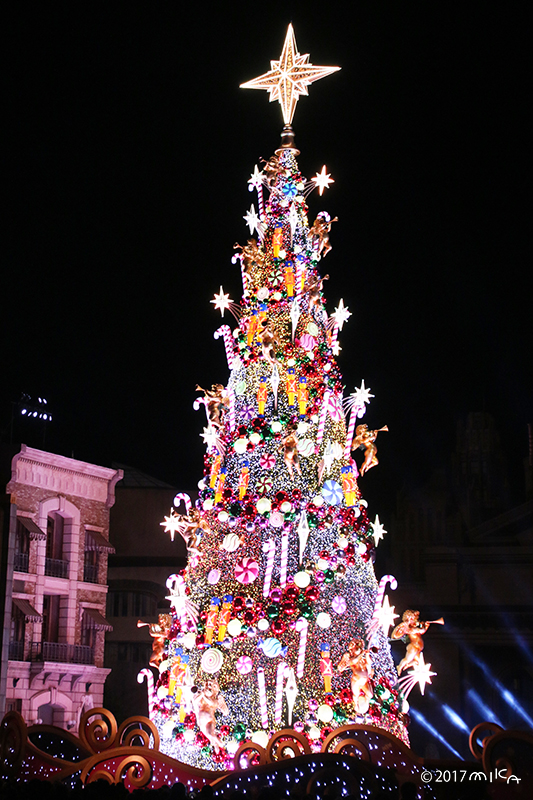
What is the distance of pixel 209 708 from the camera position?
8641 millimetres

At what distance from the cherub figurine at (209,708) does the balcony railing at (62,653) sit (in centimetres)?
1306

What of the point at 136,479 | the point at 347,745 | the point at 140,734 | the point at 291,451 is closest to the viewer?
the point at 347,745

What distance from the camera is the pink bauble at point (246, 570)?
359 inches

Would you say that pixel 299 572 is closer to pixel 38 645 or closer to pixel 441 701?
pixel 441 701

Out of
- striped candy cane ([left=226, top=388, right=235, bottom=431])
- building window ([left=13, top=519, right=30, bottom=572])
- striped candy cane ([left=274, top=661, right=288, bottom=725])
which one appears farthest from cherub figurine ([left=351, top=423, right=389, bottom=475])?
building window ([left=13, top=519, right=30, bottom=572])

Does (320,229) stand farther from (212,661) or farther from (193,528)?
(212,661)

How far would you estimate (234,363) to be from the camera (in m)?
10.4

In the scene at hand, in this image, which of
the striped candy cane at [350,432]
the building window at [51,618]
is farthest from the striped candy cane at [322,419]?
the building window at [51,618]

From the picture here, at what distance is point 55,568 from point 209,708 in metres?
14.1

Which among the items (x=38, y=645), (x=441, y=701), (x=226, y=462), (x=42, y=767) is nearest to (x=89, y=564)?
(x=38, y=645)

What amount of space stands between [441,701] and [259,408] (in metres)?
11.5

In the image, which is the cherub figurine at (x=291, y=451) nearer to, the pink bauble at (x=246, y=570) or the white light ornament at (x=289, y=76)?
the pink bauble at (x=246, y=570)

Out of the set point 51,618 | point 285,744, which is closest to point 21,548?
point 51,618

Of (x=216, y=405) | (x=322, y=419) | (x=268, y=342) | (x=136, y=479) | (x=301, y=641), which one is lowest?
(x=301, y=641)
